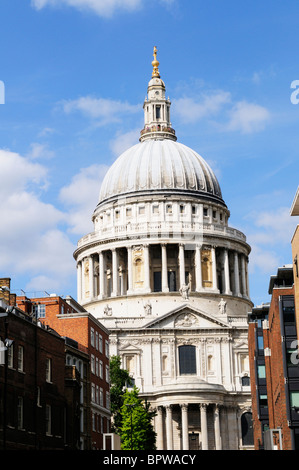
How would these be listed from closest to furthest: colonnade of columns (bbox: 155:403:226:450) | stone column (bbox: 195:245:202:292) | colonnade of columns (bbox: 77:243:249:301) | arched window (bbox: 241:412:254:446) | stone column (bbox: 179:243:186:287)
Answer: colonnade of columns (bbox: 155:403:226:450) < arched window (bbox: 241:412:254:446) < stone column (bbox: 195:245:202:292) < stone column (bbox: 179:243:186:287) < colonnade of columns (bbox: 77:243:249:301)

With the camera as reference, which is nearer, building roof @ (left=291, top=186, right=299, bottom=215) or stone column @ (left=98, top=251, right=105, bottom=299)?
building roof @ (left=291, top=186, right=299, bottom=215)

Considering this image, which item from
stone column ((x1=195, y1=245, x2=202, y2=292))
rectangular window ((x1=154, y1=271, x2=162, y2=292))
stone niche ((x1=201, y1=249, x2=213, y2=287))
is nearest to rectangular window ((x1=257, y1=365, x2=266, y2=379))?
stone column ((x1=195, y1=245, x2=202, y2=292))

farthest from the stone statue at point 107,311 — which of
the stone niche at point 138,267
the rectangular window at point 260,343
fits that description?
the rectangular window at point 260,343

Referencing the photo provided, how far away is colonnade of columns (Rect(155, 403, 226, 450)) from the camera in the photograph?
12194cm

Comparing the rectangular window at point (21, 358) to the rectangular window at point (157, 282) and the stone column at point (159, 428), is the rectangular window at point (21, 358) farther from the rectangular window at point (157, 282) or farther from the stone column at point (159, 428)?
the rectangular window at point (157, 282)

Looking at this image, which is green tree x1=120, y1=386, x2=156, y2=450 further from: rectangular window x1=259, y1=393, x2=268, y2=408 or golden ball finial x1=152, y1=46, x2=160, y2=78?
golden ball finial x1=152, y1=46, x2=160, y2=78

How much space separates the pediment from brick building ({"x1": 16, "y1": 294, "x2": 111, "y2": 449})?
40.4 m

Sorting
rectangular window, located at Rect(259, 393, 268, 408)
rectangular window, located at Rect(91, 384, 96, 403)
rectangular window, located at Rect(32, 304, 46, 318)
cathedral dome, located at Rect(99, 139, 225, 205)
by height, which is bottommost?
rectangular window, located at Rect(259, 393, 268, 408)

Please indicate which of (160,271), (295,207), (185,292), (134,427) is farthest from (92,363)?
(160,271)

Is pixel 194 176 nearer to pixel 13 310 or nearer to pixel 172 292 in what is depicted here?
pixel 172 292

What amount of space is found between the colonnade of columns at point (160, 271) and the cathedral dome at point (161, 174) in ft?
35.2

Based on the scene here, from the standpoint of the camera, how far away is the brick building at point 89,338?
3221 inches

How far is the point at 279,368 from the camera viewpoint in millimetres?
66125

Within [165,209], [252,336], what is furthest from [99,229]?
[252,336]
